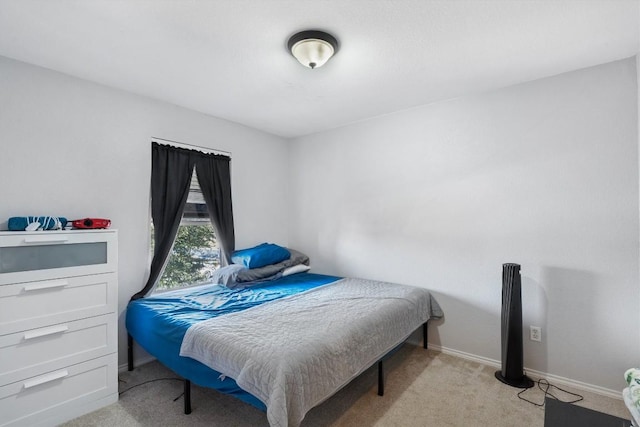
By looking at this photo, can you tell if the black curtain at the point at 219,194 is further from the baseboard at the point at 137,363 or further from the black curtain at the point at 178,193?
the baseboard at the point at 137,363

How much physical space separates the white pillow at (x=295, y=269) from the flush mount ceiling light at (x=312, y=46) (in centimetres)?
228

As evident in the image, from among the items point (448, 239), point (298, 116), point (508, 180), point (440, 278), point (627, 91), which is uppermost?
point (298, 116)

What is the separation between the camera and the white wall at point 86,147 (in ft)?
7.14

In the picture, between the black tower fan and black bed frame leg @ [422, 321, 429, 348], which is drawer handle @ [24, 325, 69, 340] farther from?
the black tower fan

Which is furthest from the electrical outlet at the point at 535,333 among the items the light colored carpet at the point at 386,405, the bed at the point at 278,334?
the bed at the point at 278,334

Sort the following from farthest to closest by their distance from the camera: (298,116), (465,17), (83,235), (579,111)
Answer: (298,116) < (579,111) < (83,235) < (465,17)

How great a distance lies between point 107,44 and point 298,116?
184cm

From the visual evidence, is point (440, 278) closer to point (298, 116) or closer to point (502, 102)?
point (502, 102)

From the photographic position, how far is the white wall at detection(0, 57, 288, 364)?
2178 mm

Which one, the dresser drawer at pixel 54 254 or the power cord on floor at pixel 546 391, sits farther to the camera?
the power cord on floor at pixel 546 391

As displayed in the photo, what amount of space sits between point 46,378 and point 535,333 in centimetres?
358

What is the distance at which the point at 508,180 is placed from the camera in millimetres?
2637

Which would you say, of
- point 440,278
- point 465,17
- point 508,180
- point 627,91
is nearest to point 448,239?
point 440,278

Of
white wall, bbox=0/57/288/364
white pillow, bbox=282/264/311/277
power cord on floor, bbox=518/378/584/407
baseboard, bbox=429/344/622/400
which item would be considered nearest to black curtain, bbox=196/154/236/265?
white wall, bbox=0/57/288/364
